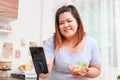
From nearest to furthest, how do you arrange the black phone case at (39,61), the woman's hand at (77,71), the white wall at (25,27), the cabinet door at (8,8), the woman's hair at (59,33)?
1. the black phone case at (39,61)
2. the woman's hand at (77,71)
3. the woman's hair at (59,33)
4. the cabinet door at (8,8)
5. the white wall at (25,27)

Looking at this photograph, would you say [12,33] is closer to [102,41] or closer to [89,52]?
[102,41]

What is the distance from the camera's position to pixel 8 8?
2.66m

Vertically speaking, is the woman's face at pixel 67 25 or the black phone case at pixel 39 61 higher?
the woman's face at pixel 67 25

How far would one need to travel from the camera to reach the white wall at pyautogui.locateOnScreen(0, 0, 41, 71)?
2.99 metres

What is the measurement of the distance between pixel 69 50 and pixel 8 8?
68.4 inches

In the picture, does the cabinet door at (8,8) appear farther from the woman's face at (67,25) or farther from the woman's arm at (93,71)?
the woman's arm at (93,71)

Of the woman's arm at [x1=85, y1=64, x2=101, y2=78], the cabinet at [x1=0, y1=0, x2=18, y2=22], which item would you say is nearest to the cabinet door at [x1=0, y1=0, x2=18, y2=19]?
the cabinet at [x1=0, y1=0, x2=18, y2=22]

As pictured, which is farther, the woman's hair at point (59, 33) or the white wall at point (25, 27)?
the white wall at point (25, 27)

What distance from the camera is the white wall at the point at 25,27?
299 centimetres

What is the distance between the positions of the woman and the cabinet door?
1594 mm

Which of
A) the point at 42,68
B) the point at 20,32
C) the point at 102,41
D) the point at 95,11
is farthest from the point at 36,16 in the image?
the point at 42,68

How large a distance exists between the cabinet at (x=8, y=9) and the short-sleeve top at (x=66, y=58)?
1.59m

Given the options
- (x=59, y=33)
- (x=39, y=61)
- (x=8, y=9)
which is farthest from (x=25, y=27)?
(x=39, y=61)

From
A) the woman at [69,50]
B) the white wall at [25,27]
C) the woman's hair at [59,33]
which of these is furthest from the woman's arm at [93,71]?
the white wall at [25,27]
